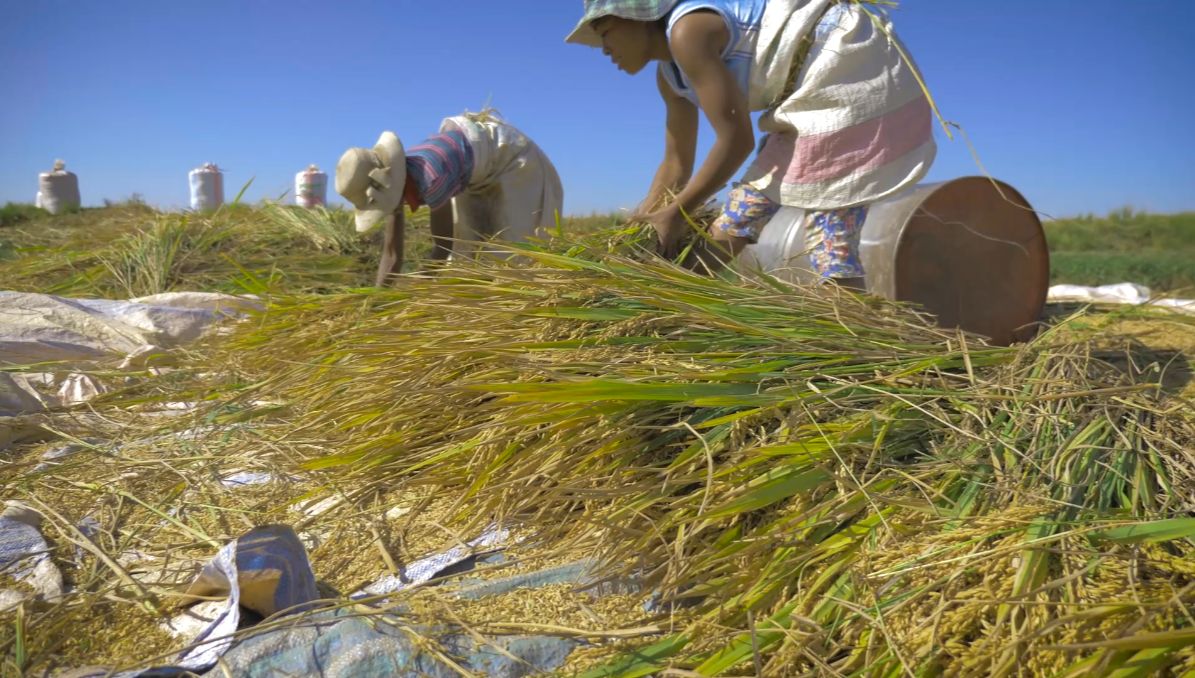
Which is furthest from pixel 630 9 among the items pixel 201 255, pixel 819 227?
pixel 201 255

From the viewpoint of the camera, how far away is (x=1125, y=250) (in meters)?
8.33

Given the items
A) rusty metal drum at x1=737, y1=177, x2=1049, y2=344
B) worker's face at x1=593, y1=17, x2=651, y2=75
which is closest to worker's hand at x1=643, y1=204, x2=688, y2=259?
worker's face at x1=593, y1=17, x2=651, y2=75

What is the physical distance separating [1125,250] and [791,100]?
27.2 feet

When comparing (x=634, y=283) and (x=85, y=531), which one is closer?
(x=85, y=531)

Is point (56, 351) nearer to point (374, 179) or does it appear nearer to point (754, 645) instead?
point (374, 179)

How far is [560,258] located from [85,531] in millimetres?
992

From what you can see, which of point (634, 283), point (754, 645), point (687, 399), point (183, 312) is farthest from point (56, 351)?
point (754, 645)

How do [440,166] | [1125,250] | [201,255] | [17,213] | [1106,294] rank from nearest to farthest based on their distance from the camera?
[440,166] < [201,255] < [1106,294] < [17,213] < [1125,250]

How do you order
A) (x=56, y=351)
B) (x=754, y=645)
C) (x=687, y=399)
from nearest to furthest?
(x=754, y=645)
(x=687, y=399)
(x=56, y=351)

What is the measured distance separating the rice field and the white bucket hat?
47.4 inches

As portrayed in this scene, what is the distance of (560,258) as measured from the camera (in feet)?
5.12

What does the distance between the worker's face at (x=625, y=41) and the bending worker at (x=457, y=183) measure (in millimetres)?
790

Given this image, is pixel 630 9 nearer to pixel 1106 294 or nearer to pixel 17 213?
pixel 1106 294

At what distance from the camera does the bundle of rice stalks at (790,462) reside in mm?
815
